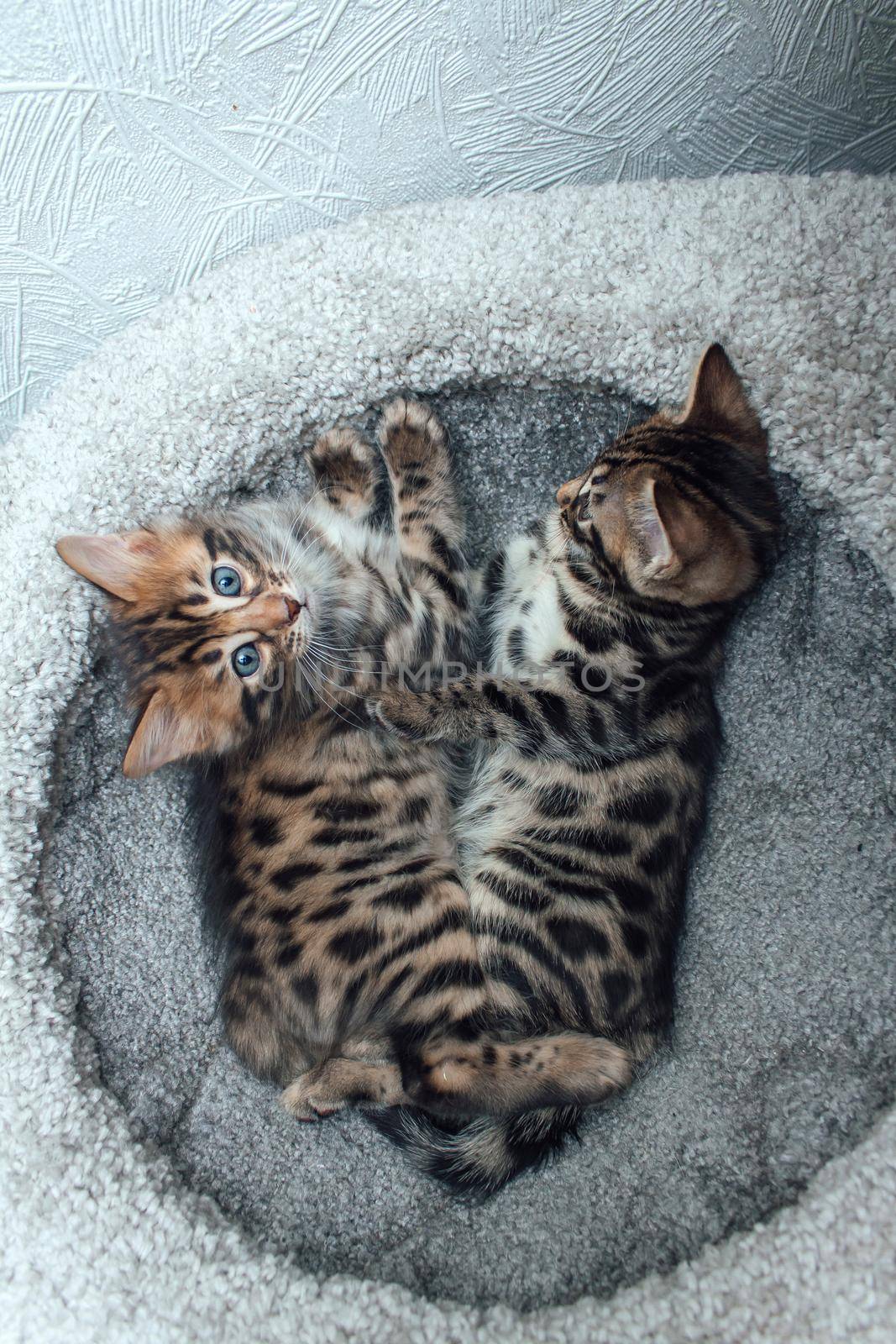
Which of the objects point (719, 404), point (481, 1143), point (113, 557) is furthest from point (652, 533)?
point (481, 1143)

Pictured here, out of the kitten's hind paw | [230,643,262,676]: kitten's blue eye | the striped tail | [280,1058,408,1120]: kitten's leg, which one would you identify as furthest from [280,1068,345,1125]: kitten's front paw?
the kitten's hind paw

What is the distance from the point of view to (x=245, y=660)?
146 cm

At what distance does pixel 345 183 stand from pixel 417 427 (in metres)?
0.50

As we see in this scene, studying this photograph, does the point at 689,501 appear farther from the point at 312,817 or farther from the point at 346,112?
the point at 346,112

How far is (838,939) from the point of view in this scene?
5.37ft

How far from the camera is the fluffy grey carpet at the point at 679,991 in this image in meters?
1.56

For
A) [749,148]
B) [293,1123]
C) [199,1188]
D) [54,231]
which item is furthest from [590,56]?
[199,1188]

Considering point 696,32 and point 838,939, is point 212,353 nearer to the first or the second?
point 696,32

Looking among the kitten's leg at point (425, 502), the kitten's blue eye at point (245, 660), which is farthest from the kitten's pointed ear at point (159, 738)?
the kitten's leg at point (425, 502)

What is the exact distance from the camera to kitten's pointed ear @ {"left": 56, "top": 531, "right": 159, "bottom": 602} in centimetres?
145

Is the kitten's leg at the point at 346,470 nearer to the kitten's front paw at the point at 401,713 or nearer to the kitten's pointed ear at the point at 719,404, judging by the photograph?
the kitten's front paw at the point at 401,713

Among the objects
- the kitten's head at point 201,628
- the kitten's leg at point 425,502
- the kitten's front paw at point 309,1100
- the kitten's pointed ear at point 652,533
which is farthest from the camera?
the kitten's leg at point 425,502

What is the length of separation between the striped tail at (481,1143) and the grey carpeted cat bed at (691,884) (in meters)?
0.11

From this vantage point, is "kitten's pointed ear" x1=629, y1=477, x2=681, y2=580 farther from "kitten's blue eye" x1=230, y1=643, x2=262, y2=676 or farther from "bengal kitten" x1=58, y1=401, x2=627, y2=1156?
"kitten's blue eye" x1=230, y1=643, x2=262, y2=676
